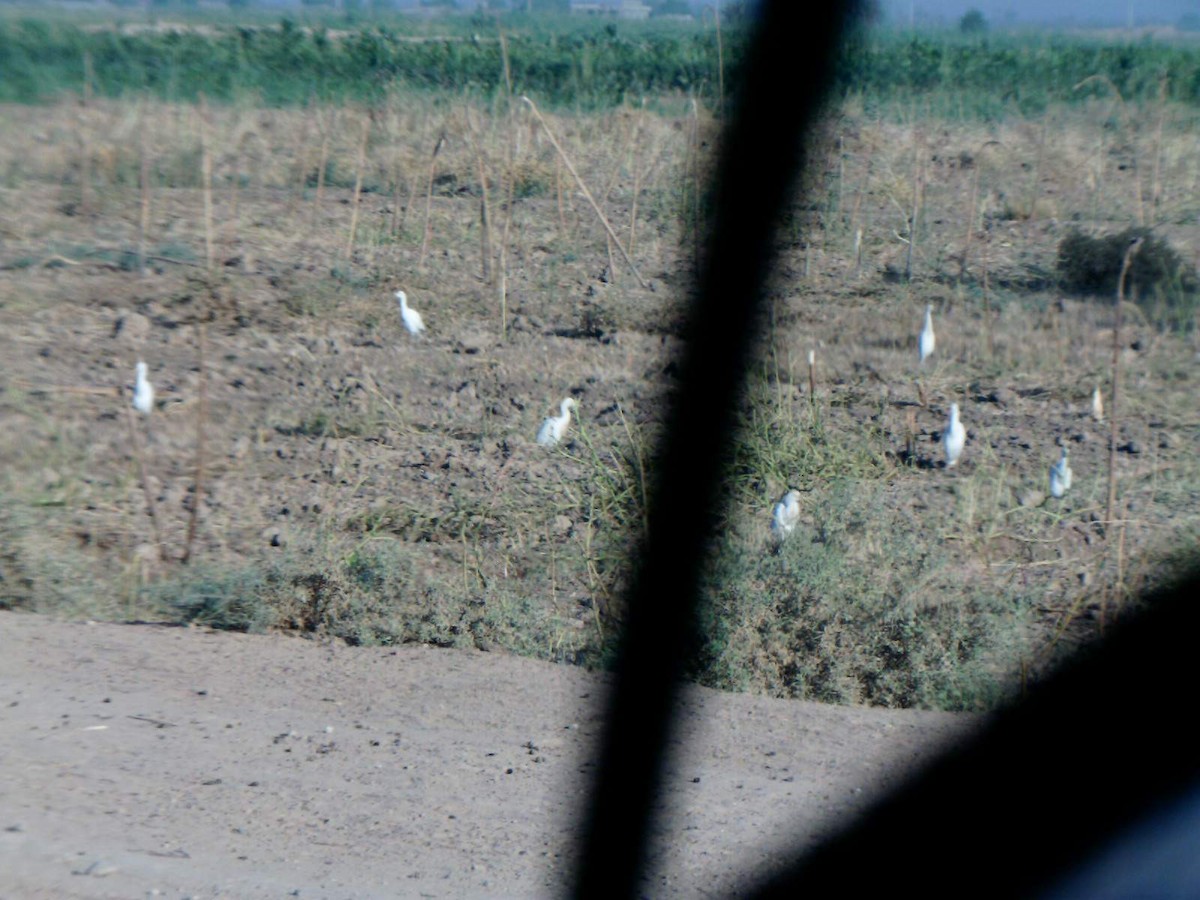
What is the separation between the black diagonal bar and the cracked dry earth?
9 centimetres

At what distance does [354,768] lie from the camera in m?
3.47

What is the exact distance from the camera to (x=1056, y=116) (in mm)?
15891

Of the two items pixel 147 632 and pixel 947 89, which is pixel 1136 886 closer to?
pixel 147 632

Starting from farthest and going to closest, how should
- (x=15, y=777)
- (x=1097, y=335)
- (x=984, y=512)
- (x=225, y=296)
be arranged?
1. (x=225, y=296)
2. (x=1097, y=335)
3. (x=984, y=512)
4. (x=15, y=777)

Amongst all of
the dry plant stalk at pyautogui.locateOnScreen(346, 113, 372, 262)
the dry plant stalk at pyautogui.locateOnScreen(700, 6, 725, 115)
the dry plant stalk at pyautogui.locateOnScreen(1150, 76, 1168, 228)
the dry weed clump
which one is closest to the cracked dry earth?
the dry plant stalk at pyautogui.locateOnScreen(700, 6, 725, 115)

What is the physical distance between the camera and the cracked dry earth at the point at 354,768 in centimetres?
292

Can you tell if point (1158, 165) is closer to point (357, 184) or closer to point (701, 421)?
point (701, 421)

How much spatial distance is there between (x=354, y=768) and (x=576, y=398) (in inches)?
172

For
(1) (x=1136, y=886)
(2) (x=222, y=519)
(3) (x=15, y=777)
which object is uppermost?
(1) (x=1136, y=886)

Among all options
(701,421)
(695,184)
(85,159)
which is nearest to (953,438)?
(701,421)

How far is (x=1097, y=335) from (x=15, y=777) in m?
7.68

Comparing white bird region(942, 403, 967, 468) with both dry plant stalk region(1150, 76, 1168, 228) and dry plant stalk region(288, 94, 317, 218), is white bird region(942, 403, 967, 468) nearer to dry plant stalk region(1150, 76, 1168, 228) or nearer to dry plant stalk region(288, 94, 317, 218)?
dry plant stalk region(1150, 76, 1168, 228)

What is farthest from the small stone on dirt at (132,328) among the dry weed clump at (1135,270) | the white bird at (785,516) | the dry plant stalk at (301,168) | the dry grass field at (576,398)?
the dry weed clump at (1135,270)

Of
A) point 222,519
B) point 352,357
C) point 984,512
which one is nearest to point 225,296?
point 352,357
